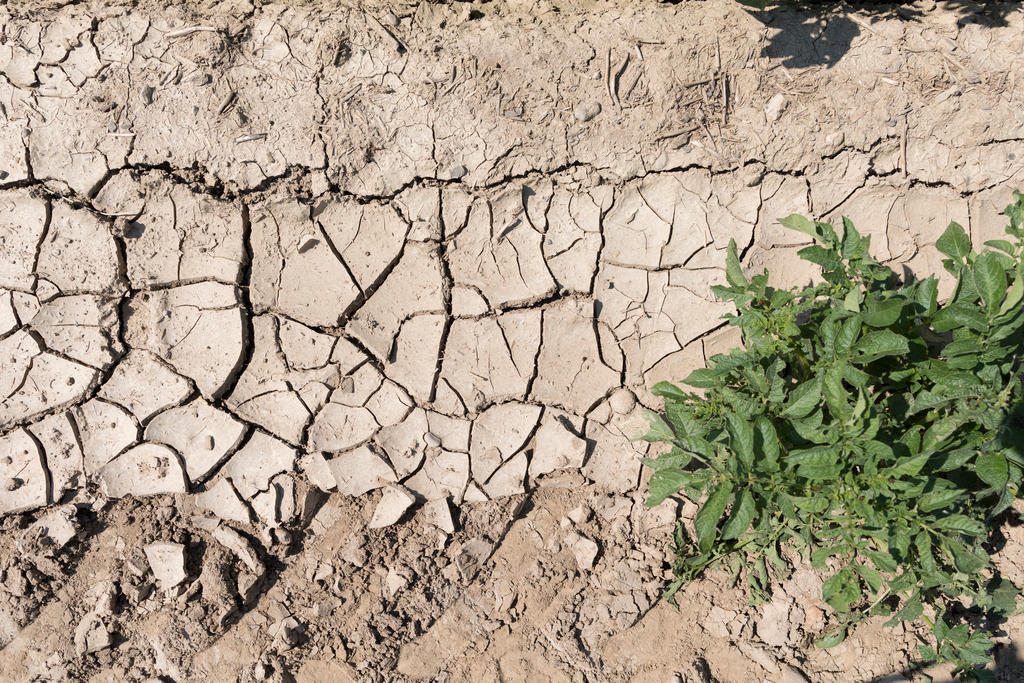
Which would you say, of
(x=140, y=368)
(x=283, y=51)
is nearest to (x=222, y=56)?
(x=283, y=51)

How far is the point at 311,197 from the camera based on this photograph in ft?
8.46

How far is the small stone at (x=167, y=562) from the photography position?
2479 millimetres

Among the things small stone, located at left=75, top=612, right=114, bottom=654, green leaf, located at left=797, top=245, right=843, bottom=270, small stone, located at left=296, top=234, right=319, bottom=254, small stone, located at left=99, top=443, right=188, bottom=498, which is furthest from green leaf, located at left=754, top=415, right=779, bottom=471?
small stone, located at left=75, top=612, right=114, bottom=654

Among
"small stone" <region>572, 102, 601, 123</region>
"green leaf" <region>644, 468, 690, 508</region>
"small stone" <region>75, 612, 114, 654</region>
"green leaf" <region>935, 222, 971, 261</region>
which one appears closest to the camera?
"green leaf" <region>644, 468, 690, 508</region>

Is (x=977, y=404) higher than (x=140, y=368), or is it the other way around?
(x=140, y=368)

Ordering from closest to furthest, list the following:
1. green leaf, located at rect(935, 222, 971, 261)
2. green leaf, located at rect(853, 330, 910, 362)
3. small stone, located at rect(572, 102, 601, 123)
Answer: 1. green leaf, located at rect(853, 330, 910, 362)
2. green leaf, located at rect(935, 222, 971, 261)
3. small stone, located at rect(572, 102, 601, 123)

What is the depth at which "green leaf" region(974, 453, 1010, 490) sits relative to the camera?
2080mm

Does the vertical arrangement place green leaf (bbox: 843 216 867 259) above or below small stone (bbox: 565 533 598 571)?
above

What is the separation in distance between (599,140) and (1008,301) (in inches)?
54.8

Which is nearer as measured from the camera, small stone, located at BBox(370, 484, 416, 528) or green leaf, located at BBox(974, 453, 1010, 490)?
green leaf, located at BBox(974, 453, 1010, 490)

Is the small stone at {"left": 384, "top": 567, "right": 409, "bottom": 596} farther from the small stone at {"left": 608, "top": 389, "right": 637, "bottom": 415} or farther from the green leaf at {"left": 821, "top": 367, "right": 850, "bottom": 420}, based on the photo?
the green leaf at {"left": 821, "top": 367, "right": 850, "bottom": 420}

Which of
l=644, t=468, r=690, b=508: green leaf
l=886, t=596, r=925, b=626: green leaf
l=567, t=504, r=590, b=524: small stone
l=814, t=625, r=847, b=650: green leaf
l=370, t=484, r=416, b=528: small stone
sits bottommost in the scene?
l=814, t=625, r=847, b=650: green leaf

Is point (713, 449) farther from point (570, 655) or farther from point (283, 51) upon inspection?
point (283, 51)

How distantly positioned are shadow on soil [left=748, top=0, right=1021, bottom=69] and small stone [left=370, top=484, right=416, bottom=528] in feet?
6.76
